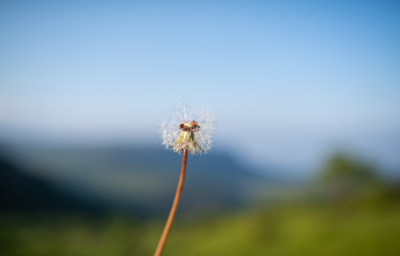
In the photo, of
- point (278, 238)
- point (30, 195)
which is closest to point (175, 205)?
point (278, 238)

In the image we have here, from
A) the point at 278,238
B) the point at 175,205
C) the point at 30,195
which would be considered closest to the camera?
the point at 175,205

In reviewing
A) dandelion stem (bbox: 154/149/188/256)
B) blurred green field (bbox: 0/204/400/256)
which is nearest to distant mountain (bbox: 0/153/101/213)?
blurred green field (bbox: 0/204/400/256)

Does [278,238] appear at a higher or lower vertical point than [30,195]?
lower

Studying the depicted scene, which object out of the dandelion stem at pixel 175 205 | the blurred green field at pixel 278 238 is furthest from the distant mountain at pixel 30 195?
the dandelion stem at pixel 175 205

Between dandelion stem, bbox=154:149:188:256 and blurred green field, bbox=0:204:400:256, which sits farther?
blurred green field, bbox=0:204:400:256

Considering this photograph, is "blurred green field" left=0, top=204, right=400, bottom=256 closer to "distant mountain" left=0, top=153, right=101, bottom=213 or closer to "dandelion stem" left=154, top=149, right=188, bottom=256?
"dandelion stem" left=154, top=149, right=188, bottom=256

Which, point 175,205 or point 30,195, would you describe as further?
point 30,195

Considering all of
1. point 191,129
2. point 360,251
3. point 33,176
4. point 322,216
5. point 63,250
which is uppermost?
point 33,176

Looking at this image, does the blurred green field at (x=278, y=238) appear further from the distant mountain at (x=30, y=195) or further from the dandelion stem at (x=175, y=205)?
the distant mountain at (x=30, y=195)

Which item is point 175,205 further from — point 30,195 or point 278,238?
point 30,195

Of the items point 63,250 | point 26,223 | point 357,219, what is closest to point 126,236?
point 63,250

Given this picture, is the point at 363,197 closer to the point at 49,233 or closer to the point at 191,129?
the point at 191,129
